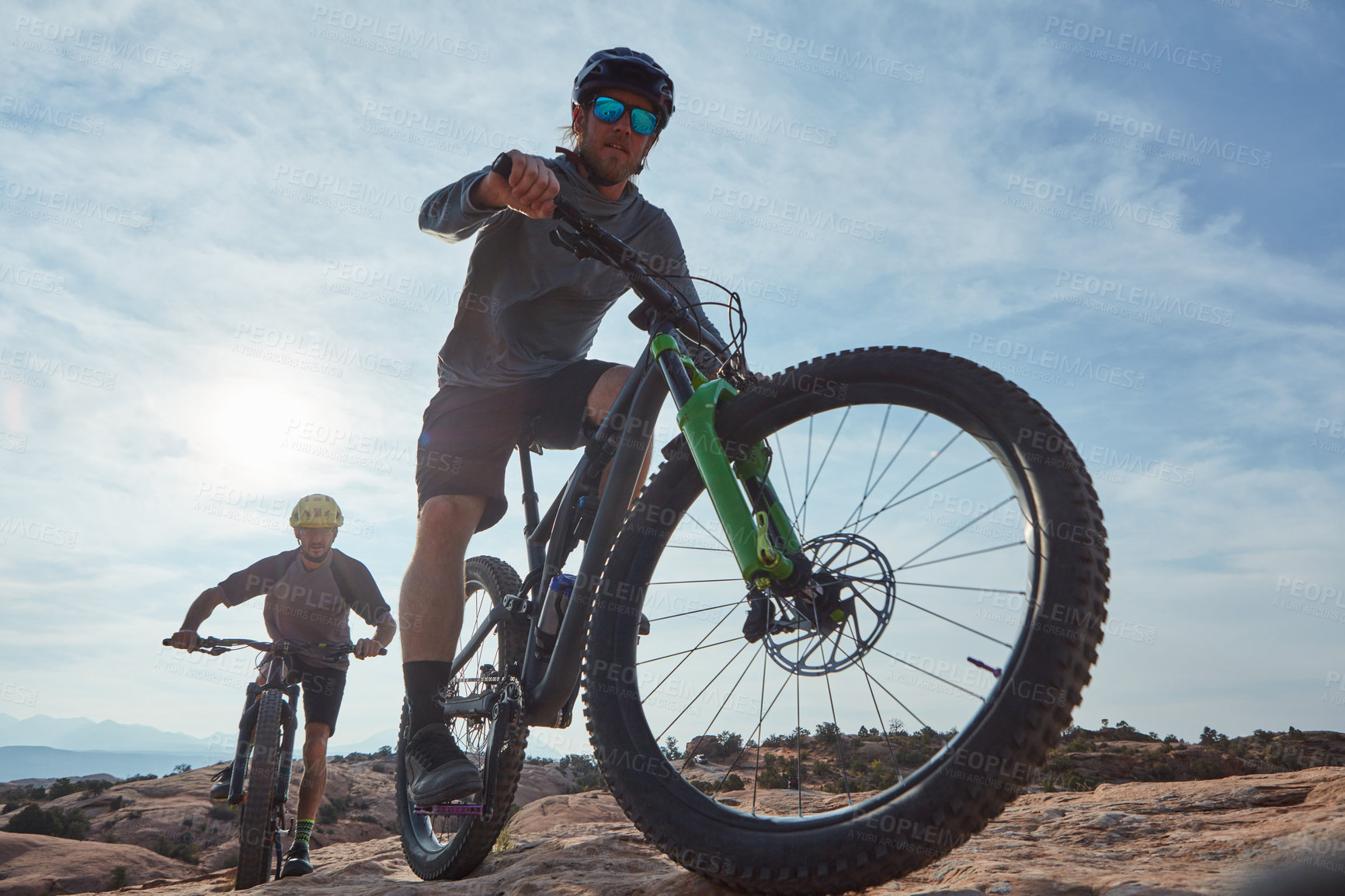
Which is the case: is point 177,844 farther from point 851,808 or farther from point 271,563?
point 851,808

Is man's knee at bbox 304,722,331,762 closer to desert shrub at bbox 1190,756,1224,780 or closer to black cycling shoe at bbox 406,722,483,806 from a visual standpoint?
black cycling shoe at bbox 406,722,483,806

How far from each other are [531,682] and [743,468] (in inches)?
46.5

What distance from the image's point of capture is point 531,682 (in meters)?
2.77

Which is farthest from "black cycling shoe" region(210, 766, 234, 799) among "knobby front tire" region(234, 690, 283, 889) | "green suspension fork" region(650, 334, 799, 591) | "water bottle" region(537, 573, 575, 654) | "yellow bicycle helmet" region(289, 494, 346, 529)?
"green suspension fork" region(650, 334, 799, 591)

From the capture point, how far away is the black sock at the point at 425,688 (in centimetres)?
291

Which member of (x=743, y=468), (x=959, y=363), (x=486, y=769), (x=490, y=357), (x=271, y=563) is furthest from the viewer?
(x=271, y=563)

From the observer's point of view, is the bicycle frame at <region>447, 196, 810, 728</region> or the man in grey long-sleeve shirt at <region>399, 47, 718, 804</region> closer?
the bicycle frame at <region>447, 196, 810, 728</region>

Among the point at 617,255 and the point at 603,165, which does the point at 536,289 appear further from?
the point at 617,255

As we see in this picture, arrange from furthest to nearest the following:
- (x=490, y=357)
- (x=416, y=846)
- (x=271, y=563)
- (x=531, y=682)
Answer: (x=271, y=563), (x=416, y=846), (x=490, y=357), (x=531, y=682)

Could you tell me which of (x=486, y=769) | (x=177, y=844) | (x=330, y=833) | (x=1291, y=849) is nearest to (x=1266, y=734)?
(x=1291, y=849)

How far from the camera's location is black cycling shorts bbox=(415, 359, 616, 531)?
3.16m

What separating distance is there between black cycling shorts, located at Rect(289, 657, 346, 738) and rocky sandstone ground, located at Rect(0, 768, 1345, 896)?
1.58 meters

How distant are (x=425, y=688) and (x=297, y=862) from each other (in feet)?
9.80

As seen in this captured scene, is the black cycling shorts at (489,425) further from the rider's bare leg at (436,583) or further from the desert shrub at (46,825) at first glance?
the desert shrub at (46,825)
